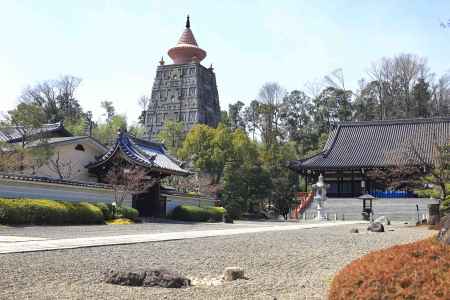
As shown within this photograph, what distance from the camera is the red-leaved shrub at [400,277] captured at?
4.30 meters

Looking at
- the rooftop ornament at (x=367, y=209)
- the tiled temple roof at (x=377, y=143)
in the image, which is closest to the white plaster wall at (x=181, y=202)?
the tiled temple roof at (x=377, y=143)

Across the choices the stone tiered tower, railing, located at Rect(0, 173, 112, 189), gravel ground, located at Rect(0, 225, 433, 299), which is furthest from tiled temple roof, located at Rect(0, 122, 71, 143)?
the stone tiered tower

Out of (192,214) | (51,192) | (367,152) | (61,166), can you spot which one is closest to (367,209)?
(367,152)

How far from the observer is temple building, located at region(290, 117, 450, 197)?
4959cm

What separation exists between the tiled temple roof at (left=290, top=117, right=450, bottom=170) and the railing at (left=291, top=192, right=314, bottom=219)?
310cm

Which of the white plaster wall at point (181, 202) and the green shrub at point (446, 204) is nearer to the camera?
the green shrub at point (446, 204)

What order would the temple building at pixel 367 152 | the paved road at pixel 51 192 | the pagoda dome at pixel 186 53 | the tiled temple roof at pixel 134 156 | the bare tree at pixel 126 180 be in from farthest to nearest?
the pagoda dome at pixel 186 53 < the temple building at pixel 367 152 < the tiled temple roof at pixel 134 156 < the bare tree at pixel 126 180 < the paved road at pixel 51 192

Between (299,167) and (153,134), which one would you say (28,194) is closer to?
(299,167)

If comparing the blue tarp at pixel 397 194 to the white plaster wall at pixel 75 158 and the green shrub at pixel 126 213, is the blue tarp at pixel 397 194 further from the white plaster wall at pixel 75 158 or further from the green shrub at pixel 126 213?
the green shrub at pixel 126 213

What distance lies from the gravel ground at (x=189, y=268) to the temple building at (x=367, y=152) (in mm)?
36477

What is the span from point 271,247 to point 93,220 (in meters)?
14.1

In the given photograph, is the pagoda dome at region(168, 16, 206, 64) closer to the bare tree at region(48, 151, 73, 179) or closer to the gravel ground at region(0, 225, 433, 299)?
the bare tree at region(48, 151, 73, 179)

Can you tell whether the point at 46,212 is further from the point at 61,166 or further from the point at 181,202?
the point at 181,202

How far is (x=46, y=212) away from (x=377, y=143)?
39066mm
